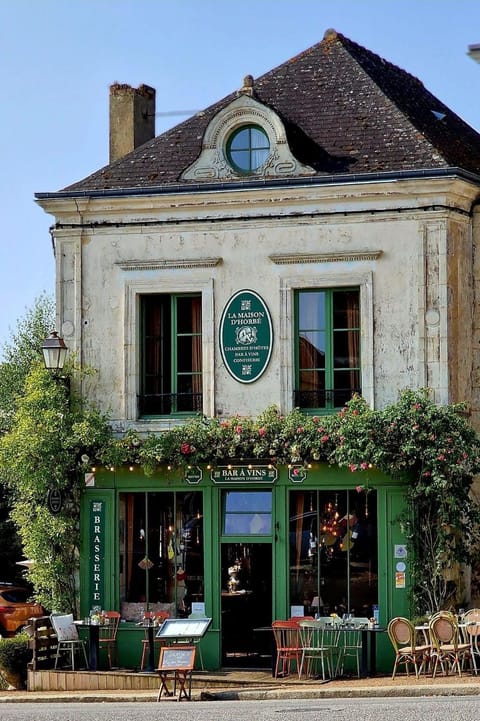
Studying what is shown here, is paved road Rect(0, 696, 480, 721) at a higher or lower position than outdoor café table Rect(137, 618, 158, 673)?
lower

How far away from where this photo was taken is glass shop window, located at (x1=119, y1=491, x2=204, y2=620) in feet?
77.2

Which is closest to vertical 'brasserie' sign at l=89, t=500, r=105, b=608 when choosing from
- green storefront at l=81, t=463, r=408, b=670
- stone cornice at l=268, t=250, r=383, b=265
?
green storefront at l=81, t=463, r=408, b=670

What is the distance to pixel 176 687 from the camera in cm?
2122

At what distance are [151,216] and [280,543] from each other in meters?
5.41

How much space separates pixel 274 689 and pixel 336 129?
28.5 feet

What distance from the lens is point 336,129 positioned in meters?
24.2

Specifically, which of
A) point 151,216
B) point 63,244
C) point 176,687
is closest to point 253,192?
point 151,216

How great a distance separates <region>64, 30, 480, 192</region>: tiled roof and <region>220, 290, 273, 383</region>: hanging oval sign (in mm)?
1878

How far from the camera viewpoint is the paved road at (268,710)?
17.1m

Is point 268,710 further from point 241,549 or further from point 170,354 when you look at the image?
point 170,354

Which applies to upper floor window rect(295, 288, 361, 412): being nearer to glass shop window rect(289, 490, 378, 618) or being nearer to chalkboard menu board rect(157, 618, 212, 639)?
glass shop window rect(289, 490, 378, 618)

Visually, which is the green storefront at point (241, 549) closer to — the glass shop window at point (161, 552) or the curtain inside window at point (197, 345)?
the glass shop window at point (161, 552)

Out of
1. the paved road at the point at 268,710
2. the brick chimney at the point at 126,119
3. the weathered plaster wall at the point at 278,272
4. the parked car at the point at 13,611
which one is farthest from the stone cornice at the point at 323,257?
the parked car at the point at 13,611

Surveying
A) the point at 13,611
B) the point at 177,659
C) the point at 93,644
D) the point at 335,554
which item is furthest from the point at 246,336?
the point at 13,611
